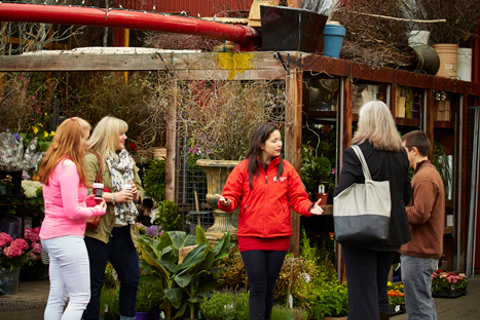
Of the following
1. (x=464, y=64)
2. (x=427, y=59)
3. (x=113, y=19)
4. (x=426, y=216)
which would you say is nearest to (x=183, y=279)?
(x=426, y=216)

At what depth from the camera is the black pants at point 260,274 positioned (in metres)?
4.73

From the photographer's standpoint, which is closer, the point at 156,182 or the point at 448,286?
the point at 448,286

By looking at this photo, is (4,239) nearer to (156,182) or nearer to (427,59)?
(156,182)

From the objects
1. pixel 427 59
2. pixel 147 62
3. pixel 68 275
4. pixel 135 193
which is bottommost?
pixel 68 275

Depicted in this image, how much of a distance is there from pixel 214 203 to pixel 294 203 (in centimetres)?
100

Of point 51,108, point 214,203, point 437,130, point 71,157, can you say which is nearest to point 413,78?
Answer: point 437,130

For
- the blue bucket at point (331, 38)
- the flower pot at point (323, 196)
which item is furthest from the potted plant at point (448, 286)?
the blue bucket at point (331, 38)

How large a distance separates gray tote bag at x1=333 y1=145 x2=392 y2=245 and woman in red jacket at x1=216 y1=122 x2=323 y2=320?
529 millimetres

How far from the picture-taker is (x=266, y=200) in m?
4.82

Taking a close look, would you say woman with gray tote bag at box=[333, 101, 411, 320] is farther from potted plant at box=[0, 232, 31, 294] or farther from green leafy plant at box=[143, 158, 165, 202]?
potted plant at box=[0, 232, 31, 294]

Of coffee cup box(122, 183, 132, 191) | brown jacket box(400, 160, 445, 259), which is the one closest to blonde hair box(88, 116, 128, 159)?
coffee cup box(122, 183, 132, 191)

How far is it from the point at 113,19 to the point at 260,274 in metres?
2.93

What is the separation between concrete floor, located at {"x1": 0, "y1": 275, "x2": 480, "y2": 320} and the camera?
20.6ft

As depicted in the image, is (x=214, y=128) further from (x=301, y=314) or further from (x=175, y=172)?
(x=301, y=314)
